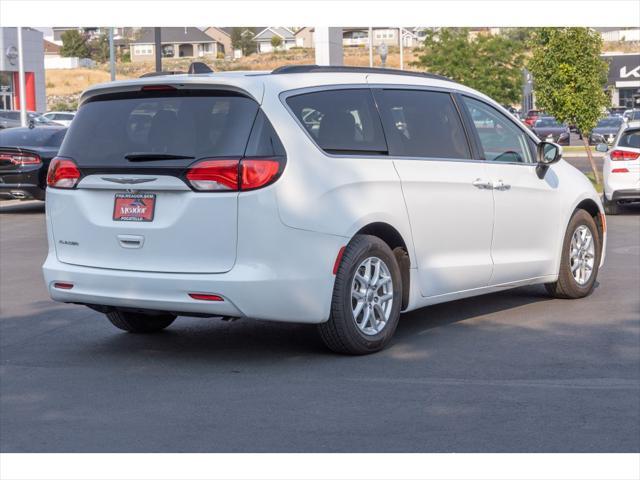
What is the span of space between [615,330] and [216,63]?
388ft

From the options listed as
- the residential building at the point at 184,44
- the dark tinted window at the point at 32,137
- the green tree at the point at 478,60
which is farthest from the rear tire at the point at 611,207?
the residential building at the point at 184,44

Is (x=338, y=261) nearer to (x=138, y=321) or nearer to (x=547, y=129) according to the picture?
(x=138, y=321)

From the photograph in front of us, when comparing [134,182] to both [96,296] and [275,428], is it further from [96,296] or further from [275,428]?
[275,428]

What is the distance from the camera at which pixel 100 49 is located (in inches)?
5689

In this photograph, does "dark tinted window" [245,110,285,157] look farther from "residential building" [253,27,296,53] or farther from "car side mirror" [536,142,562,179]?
"residential building" [253,27,296,53]

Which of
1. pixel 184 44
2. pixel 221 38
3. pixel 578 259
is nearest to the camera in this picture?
pixel 578 259

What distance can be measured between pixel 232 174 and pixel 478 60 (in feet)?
156

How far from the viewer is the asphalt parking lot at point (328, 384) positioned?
5445 mm

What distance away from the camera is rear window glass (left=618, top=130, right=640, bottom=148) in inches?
698

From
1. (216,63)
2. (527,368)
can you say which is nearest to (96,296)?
(527,368)

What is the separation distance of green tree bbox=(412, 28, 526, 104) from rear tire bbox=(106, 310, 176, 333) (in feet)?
148

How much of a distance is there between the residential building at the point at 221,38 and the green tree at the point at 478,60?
9533 centimetres

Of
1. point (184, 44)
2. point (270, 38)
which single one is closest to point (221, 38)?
point (184, 44)

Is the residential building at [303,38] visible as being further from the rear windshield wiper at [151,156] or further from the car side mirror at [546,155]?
the rear windshield wiper at [151,156]
